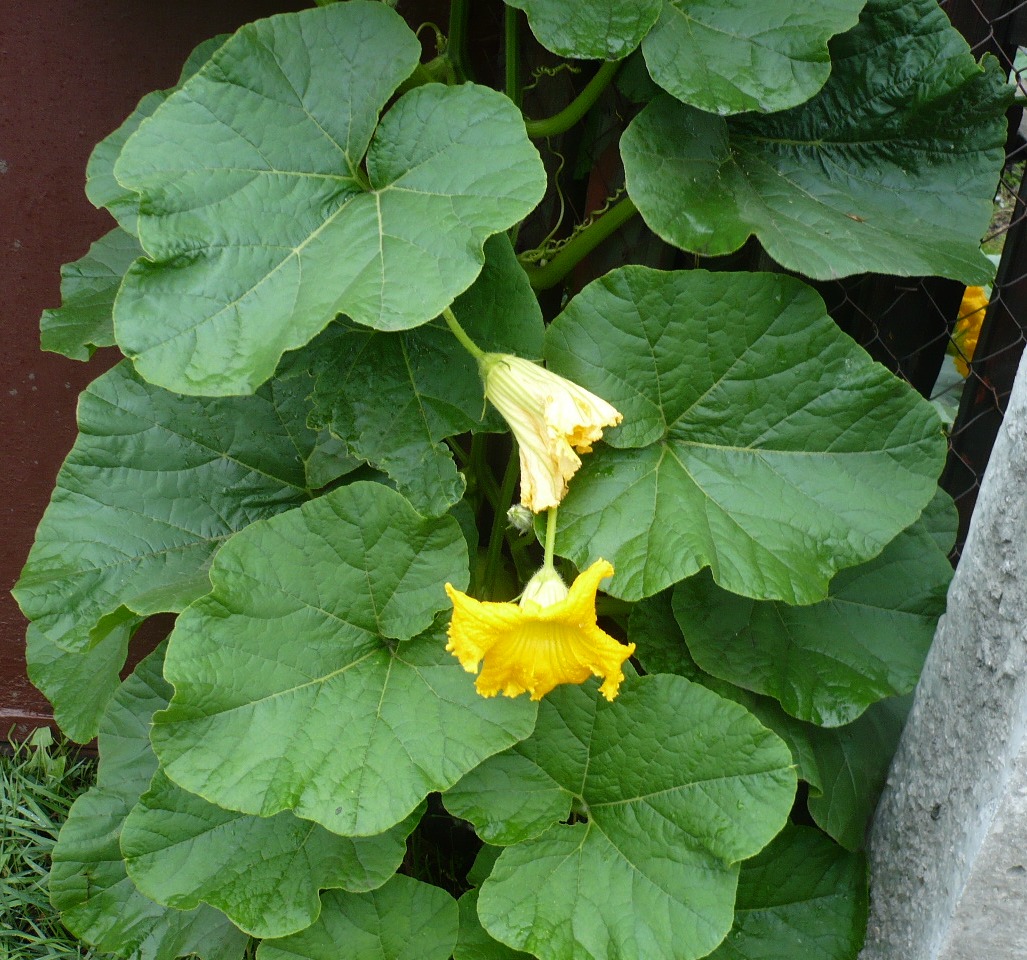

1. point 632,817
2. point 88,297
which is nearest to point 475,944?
point 632,817

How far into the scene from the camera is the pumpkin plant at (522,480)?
122 centimetres

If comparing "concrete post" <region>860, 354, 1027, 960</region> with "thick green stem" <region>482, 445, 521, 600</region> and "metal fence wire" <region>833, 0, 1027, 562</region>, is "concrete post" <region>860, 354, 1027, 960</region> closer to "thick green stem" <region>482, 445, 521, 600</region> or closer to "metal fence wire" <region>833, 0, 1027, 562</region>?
"metal fence wire" <region>833, 0, 1027, 562</region>

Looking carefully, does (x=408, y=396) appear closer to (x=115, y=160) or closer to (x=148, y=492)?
(x=148, y=492)

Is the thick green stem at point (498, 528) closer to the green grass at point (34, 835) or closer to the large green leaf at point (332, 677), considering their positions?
the large green leaf at point (332, 677)

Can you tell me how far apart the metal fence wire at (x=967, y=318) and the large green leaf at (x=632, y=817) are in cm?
84

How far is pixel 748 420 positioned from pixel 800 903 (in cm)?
80

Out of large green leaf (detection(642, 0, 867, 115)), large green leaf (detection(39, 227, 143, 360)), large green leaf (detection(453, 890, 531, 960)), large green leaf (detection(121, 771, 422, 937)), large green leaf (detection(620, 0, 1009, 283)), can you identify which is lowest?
large green leaf (detection(453, 890, 531, 960))

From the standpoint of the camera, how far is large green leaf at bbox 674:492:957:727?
1.46m

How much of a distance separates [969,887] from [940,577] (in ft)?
1.51

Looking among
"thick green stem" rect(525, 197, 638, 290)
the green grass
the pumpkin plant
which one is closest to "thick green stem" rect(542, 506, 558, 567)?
the pumpkin plant

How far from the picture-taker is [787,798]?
1282 millimetres

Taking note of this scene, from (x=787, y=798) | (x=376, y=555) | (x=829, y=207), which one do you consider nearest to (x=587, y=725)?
(x=787, y=798)

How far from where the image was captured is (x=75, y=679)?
177 cm

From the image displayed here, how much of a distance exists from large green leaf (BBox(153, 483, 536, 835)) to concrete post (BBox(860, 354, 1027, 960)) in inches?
24.3
